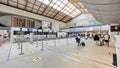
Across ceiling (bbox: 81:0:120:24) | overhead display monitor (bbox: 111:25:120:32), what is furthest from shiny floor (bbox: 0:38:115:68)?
overhead display monitor (bbox: 111:25:120:32)

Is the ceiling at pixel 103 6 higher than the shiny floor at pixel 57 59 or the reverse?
higher

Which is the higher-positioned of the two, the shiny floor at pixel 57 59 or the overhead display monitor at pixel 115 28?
the overhead display monitor at pixel 115 28

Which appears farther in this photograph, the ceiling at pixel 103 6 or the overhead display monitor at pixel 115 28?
the overhead display monitor at pixel 115 28

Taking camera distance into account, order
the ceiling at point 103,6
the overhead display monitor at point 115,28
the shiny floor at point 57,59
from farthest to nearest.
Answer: the overhead display monitor at point 115,28, the shiny floor at point 57,59, the ceiling at point 103,6

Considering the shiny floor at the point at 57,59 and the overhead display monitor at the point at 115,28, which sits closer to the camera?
the shiny floor at the point at 57,59

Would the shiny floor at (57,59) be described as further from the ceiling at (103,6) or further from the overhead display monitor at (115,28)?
the overhead display monitor at (115,28)

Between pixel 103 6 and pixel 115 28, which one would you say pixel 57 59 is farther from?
pixel 115 28

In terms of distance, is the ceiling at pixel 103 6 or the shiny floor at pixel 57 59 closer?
the ceiling at pixel 103 6

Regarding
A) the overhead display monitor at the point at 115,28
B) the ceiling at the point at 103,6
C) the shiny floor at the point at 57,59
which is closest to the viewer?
the ceiling at the point at 103,6

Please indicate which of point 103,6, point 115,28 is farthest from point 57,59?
point 115,28

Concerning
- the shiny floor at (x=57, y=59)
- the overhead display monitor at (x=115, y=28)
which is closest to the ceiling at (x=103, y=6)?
the shiny floor at (x=57, y=59)

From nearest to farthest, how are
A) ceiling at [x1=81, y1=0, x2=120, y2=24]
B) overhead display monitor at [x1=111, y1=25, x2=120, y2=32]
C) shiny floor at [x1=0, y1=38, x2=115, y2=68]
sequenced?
ceiling at [x1=81, y1=0, x2=120, y2=24] → shiny floor at [x1=0, y1=38, x2=115, y2=68] → overhead display monitor at [x1=111, y1=25, x2=120, y2=32]

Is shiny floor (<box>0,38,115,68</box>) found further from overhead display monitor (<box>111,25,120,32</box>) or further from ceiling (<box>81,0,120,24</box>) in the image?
overhead display monitor (<box>111,25,120,32</box>)

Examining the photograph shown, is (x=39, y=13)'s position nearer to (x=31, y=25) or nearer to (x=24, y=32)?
(x=31, y=25)
